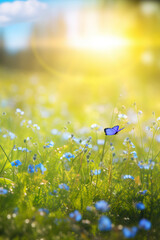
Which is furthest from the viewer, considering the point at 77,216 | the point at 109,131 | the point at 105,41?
the point at 105,41

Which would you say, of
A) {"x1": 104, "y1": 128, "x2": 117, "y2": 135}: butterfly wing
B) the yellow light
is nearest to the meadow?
{"x1": 104, "y1": 128, "x2": 117, "y2": 135}: butterfly wing

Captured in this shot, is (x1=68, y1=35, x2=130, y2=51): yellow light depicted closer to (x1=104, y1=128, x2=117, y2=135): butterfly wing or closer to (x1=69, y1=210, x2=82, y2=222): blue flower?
(x1=104, y1=128, x2=117, y2=135): butterfly wing

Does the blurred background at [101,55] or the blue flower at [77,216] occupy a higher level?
the blurred background at [101,55]

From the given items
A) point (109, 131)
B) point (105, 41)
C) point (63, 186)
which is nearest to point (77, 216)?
point (63, 186)

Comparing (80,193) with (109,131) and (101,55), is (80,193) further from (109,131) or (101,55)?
(101,55)

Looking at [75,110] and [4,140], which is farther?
[75,110]

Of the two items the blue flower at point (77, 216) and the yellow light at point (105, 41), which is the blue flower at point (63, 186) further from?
the yellow light at point (105, 41)

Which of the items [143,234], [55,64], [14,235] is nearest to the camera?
[14,235]

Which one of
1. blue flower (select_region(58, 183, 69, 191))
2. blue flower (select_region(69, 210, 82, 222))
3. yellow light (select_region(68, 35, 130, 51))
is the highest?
yellow light (select_region(68, 35, 130, 51))

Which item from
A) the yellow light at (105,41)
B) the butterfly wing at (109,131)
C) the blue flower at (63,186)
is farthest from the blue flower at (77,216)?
the yellow light at (105,41)

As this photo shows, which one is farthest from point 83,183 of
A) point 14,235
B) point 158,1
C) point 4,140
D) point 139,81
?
point 158,1

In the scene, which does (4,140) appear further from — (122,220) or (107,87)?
(107,87)
